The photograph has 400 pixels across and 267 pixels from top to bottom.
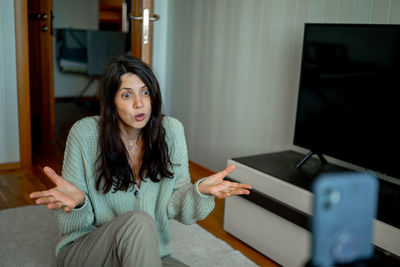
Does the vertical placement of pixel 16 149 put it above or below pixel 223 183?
below

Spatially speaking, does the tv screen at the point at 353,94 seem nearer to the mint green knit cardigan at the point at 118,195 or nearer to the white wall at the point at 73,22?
the mint green knit cardigan at the point at 118,195

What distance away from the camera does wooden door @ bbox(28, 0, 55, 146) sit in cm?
373

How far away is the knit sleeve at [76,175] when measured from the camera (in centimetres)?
139

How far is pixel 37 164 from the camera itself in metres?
3.31

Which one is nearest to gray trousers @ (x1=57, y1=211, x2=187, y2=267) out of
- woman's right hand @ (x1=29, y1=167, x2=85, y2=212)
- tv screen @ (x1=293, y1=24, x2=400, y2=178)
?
woman's right hand @ (x1=29, y1=167, x2=85, y2=212)

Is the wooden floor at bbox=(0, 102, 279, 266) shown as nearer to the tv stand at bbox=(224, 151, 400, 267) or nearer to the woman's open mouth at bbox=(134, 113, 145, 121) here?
the tv stand at bbox=(224, 151, 400, 267)

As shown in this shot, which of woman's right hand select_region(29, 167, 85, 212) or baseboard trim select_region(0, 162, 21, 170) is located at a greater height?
woman's right hand select_region(29, 167, 85, 212)

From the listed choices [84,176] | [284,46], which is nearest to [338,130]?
[284,46]

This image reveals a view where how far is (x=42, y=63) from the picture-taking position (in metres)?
3.85

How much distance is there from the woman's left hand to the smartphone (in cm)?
83

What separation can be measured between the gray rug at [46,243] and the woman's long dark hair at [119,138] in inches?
27.4

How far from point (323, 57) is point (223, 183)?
3.22 ft

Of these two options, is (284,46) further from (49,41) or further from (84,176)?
(49,41)

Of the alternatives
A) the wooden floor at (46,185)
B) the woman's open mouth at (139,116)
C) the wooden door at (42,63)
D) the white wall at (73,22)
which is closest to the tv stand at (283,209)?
the wooden floor at (46,185)
